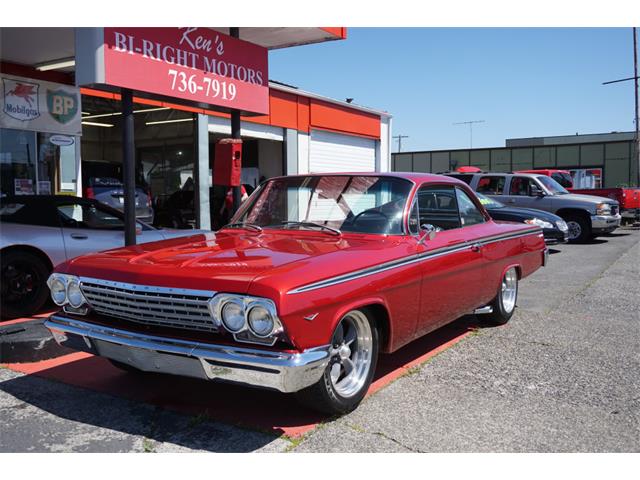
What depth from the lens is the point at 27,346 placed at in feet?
16.5

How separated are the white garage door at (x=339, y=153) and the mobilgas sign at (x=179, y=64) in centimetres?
855

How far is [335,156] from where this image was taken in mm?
16984

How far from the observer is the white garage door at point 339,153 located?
16172mm

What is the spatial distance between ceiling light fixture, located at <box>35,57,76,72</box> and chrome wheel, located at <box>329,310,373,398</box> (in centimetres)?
747

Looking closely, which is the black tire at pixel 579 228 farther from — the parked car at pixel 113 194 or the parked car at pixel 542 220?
the parked car at pixel 113 194

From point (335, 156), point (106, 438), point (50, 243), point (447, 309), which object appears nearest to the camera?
point (106, 438)

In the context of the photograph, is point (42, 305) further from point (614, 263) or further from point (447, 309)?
point (614, 263)

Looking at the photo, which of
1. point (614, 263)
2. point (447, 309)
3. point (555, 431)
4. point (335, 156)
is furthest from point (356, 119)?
point (555, 431)

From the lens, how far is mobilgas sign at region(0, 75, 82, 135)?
9203mm

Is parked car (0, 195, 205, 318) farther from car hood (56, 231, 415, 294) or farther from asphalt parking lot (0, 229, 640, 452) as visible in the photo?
car hood (56, 231, 415, 294)

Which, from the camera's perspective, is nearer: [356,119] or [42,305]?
[42,305]

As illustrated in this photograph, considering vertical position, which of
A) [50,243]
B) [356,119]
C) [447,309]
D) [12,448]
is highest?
[356,119]

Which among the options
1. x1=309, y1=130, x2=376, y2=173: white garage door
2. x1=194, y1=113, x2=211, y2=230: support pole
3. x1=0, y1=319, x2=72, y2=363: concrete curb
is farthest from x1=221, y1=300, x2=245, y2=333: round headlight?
x1=309, y1=130, x2=376, y2=173: white garage door

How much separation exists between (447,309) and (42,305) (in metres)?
4.40
